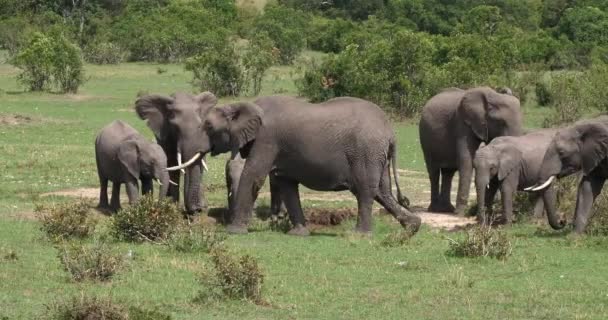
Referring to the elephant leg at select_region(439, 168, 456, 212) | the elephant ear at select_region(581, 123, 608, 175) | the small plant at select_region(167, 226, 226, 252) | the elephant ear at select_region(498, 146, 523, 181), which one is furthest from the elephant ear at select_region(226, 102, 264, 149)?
the elephant leg at select_region(439, 168, 456, 212)

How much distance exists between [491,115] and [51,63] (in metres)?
19.8

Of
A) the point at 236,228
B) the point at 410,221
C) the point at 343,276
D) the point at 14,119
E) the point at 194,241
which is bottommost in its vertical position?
the point at 14,119

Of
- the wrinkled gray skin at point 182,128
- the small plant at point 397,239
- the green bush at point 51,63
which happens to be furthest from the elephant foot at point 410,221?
the green bush at point 51,63

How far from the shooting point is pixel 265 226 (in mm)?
17625

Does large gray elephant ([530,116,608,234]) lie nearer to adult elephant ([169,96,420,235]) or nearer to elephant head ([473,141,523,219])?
elephant head ([473,141,523,219])

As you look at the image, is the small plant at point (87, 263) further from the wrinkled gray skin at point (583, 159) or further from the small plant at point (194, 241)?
the wrinkled gray skin at point (583, 159)

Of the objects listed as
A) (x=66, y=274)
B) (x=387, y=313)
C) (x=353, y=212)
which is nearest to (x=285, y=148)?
(x=353, y=212)

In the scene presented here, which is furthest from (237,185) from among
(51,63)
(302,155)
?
(51,63)

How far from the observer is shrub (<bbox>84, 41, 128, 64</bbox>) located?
50312 mm

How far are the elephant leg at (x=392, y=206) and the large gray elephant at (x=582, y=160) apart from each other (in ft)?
5.28

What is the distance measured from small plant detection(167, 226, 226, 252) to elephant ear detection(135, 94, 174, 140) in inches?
183

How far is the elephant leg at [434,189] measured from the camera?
65.8ft

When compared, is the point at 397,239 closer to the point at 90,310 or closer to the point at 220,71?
the point at 90,310

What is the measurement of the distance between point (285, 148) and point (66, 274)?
15.8 ft
